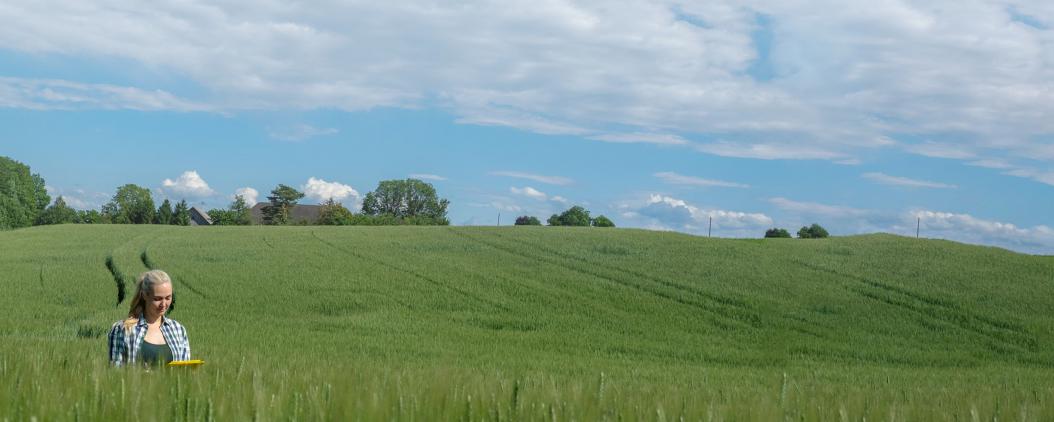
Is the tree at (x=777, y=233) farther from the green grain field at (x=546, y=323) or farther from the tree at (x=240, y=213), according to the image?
the tree at (x=240, y=213)

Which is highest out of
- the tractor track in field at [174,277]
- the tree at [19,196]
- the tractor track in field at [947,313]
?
the tree at [19,196]

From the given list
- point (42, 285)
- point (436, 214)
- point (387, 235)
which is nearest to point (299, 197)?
point (436, 214)

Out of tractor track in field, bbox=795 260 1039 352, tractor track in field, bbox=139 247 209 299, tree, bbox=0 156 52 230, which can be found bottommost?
tractor track in field, bbox=139 247 209 299

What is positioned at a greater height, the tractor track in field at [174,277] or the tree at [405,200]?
the tree at [405,200]

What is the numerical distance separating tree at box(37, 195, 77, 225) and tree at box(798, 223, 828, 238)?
291ft

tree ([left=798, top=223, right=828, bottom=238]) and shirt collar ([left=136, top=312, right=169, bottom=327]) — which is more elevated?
tree ([left=798, top=223, right=828, bottom=238])

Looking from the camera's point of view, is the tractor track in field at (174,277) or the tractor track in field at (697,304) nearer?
the tractor track in field at (697,304)

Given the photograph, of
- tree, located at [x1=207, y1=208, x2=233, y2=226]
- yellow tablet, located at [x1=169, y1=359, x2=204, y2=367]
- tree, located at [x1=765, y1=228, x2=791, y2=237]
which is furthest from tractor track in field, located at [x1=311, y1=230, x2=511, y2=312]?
tree, located at [x1=207, y1=208, x2=233, y2=226]

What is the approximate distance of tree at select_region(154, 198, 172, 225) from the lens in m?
110

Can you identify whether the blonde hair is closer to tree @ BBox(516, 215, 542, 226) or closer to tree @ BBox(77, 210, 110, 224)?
tree @ BBox(516, 215, 542, 226)

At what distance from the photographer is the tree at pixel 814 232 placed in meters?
68.2

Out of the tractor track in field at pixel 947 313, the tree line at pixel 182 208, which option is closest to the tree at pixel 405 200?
the tree line at pixel 182 208

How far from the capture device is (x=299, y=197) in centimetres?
12694

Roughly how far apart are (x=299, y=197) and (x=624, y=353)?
11205 cm
